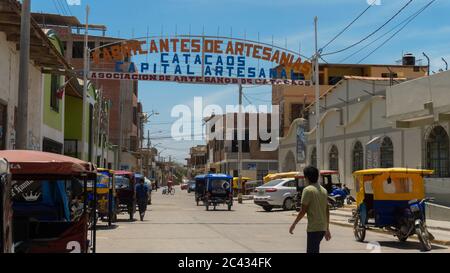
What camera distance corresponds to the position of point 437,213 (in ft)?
76.4

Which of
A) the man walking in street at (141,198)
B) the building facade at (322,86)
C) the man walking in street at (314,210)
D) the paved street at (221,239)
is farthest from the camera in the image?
the building facade at (322,86)

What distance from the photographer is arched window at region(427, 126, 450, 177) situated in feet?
87.1

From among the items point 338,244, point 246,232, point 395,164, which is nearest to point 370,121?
point 395,164

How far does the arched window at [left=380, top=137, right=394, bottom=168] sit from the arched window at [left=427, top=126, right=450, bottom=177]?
4304 millimetres

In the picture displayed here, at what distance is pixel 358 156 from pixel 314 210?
2895 cm

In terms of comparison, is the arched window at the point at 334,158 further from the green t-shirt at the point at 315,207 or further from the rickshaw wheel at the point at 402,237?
the green t-shirt at the point at 315,207

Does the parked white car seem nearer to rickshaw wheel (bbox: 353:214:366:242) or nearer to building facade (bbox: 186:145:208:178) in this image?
rickshaw wheel (bbox: 353:214:366:242)

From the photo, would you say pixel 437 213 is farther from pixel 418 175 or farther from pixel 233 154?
pixel 233 154

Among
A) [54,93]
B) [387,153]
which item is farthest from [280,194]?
[54,93]

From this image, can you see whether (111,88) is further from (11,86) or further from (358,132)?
(11,86)

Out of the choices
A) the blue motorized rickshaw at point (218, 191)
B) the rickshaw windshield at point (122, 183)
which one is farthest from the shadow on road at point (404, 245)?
the blue motorized rickshaw at point (218, 191)

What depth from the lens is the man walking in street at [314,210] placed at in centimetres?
890

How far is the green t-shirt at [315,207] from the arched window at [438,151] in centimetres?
1893

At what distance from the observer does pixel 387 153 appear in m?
33.1
